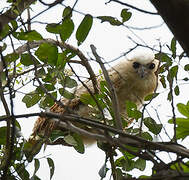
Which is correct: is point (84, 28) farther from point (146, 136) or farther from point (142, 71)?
point (142, 71)

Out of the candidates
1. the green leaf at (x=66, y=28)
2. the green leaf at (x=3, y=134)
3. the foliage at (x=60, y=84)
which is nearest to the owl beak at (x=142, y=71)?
the foliage at (x=60, y=84)

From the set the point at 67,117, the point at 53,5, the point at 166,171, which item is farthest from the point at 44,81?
the point at 166,171

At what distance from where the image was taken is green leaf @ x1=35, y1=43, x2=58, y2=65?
5.89 feet

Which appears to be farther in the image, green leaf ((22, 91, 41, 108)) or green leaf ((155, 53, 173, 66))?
green leaf ((22, 91, 41, 108))

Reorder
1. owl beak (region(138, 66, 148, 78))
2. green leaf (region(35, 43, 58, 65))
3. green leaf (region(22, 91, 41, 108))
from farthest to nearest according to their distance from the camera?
owl beak (region(138, 66, 148, 78))
green leaf (region(22, 91, 41, 108))
green leaf (region(35, 43, 58, 65))

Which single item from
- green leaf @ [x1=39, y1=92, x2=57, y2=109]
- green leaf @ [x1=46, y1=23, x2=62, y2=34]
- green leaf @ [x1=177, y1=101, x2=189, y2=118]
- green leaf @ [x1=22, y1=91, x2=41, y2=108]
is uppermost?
green leaf @ [x1=46, y1=23, x2=62, y2=34]

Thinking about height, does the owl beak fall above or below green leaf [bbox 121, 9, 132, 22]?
above

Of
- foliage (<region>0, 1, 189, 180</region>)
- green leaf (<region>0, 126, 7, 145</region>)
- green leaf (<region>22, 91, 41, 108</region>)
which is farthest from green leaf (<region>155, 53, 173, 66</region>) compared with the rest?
green leaf (<region>0, 126, 7, 145</region>)

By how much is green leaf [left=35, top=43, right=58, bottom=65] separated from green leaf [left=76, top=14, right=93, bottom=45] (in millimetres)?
127

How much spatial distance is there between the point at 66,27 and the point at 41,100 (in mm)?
576

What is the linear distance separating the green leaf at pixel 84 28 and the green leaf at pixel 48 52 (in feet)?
0.42

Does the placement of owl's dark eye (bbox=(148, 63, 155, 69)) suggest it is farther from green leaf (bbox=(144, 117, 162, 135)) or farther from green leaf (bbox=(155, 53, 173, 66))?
green leaf (bbox=(144, 117, 162, 135))

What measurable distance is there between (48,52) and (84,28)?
207 millimetres

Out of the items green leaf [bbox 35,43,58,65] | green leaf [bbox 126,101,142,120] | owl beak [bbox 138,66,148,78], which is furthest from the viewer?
owl beak [bbox 138,66,148,78]
